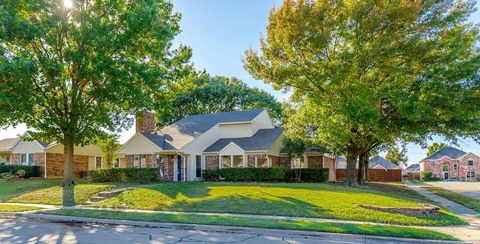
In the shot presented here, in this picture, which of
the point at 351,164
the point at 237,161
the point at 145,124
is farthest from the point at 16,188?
the point at 351,164

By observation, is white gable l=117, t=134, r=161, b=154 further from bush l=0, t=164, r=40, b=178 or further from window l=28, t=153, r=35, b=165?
window l=28, t=153, r=35, b=165

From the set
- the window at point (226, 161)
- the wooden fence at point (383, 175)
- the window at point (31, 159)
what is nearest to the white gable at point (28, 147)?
the window at point (31, 159)

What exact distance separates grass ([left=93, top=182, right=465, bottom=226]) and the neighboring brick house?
63834 mm

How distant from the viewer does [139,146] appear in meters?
30.7

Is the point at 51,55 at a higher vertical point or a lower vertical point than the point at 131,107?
higher

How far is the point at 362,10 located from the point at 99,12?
13875mm

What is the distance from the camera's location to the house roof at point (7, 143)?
39.2 m

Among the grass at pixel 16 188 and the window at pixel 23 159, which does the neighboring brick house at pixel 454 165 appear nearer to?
the window at pixel 23 159

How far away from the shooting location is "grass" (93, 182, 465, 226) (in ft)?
43.4

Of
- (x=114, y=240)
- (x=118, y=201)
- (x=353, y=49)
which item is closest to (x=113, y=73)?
(x=118, y=201)

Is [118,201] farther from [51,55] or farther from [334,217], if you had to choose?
[334,217]

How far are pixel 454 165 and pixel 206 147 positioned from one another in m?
58.9

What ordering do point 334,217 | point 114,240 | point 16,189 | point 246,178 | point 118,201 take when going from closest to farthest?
1. point 114,240
2. point 334,217
3. point 118,201
4. point 16,189
5. point 246,178

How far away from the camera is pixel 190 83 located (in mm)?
26219
